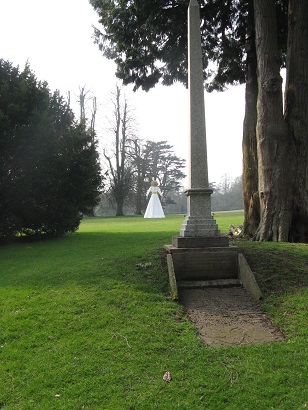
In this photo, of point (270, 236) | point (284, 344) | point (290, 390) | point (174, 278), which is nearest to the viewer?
point (290, 390)

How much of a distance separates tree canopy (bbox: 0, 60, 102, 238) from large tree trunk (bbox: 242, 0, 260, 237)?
5.55m

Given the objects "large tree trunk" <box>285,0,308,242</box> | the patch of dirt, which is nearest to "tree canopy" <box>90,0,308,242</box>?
"large tree trunk" <box>285,0,308,242</box>

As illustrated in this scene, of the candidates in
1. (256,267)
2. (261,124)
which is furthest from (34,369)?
(261,124)

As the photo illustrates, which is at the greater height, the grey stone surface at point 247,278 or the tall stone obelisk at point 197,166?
the tall stone obelisk at point 197,166

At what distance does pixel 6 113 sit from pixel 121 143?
2881 centimetres

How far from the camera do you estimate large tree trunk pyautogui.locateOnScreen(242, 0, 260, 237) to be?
35.7 feet

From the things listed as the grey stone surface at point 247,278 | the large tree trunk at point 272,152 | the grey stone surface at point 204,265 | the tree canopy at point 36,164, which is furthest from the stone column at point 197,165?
the tree canopy at point 36,164

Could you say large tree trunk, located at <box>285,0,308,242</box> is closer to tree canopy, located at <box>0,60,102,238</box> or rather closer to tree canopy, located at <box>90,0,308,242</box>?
tree canopy, located at <box>90,0,308,242</box>

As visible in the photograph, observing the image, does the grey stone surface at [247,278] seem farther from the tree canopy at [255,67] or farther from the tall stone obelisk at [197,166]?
the tree canopy at [255,67]

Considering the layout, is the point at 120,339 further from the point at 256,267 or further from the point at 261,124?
the point at 261,124

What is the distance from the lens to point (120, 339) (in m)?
4.04

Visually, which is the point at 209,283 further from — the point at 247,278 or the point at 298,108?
the point at 298,108

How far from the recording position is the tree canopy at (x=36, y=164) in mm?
11312

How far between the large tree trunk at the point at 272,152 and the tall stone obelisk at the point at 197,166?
2.71 meters
